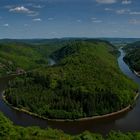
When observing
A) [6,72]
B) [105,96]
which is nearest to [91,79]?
[105,96]

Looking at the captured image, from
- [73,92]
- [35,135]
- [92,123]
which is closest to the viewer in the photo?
[35,135]

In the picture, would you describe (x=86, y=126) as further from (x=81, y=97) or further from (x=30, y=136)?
(x=30, y=136)

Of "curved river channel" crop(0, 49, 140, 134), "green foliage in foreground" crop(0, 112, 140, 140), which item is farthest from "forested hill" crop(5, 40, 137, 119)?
"green foliage in foreground" crop(0, 112, 140, 140)

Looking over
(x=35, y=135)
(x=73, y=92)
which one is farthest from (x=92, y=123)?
(x=35, y=135)

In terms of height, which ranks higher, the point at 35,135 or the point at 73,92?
the point at 35,135

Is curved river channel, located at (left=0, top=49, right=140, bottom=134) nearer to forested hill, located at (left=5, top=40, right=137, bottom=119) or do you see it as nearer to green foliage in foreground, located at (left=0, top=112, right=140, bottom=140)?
forested hill, located at (left=5, top=40, right=137, bottom=119)

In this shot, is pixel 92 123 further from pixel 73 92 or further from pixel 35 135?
pixel 35 135

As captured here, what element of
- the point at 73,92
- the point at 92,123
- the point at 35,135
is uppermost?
the point at 35,135

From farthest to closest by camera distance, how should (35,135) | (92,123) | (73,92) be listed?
1. (73,92)
2. (92,123)
3. (35,135)

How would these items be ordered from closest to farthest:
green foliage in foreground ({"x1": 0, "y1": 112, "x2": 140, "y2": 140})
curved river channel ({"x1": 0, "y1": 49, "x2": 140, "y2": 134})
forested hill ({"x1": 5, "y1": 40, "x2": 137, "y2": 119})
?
green foliage in foreground ({"x1": 0, "y1": 112, "x2": 140, "y2": 140}) → curved river channel ({"x1": 0, "y1": 49, "x2": 140, "y2": 134}) → forested hill ({"x1": 5, "y1": 40, "x2": 137, "y2": 119})
